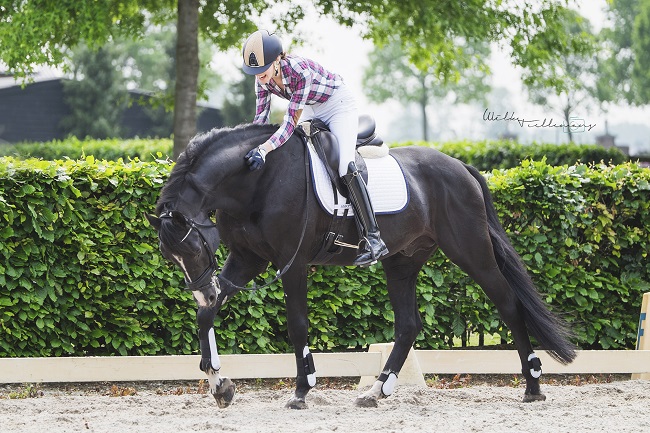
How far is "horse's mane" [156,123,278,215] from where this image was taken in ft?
16.8

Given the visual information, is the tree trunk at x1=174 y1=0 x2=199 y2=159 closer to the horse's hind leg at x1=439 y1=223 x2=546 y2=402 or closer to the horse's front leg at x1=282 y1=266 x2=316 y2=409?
the horse's hind leg at x1=439 y1=223 x2=546 y2=402

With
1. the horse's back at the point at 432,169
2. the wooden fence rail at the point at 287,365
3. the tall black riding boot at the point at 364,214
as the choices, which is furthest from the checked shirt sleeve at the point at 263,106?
the wooden fence rail at the point at 287,365

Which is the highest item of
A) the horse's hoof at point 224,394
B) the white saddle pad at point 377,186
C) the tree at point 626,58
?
the tree at point 626,58

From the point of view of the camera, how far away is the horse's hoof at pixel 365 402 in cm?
585

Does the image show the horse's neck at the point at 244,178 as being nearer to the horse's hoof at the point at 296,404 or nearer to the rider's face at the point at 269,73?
the rider's face at the point at 269,73

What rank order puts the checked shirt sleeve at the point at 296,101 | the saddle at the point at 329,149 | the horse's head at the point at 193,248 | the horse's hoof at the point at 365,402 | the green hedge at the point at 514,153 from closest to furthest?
the horse's head at the point at 193,248 < the checked shirt sleeve at the point at 296,101 < the saddle at the point at 329,149 < the horse's hoof at the point at 365,402 < the green hedge at the point at 514,153

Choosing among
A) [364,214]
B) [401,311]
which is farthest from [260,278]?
[364,214]

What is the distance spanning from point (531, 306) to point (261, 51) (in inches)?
106

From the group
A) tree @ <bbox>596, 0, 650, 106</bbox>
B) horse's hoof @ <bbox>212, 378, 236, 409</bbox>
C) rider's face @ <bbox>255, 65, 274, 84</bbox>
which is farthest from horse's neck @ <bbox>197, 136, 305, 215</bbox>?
tree @ <bbox>596, 0, 650, 106</bbox>

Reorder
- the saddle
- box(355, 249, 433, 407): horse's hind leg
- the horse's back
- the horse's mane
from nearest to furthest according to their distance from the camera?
1. the horse's mane
2. the saddle
3. box(355, 249, 433, 407): horse's hind leg
4. the horse's back

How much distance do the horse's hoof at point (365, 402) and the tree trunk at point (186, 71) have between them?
717 cm

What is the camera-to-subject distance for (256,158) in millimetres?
5184

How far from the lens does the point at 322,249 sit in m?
5.67

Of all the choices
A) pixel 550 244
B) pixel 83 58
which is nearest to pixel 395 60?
pixel 83 58
